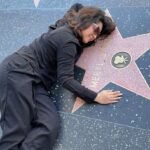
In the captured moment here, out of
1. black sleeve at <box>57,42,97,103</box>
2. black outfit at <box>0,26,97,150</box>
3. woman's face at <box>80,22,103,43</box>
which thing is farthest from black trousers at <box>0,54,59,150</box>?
woman's face at <box>80,22,103,43</box>

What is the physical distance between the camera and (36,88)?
1389mm

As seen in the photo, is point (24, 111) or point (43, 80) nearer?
point (24, 111)

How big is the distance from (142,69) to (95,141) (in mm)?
323

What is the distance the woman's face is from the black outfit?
3cm

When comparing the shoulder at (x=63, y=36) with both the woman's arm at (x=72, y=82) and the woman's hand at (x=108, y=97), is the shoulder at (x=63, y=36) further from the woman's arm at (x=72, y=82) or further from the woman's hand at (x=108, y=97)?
the woman's hand at (x=108, y=97)

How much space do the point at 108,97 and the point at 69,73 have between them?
0.56 ft

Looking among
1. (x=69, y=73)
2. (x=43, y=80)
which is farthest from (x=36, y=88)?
(x=69, y=73)

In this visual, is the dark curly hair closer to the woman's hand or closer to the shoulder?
the shoulder

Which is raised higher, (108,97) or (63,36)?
(63,36)

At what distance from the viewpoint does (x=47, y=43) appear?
1.41 metres

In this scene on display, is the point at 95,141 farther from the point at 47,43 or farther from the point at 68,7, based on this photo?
the point at 68,7

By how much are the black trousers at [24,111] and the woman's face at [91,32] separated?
0.24m

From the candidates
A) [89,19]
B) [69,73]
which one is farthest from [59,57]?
[89,19]

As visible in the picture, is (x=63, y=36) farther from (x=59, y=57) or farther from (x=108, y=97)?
(x=108, y=97)
